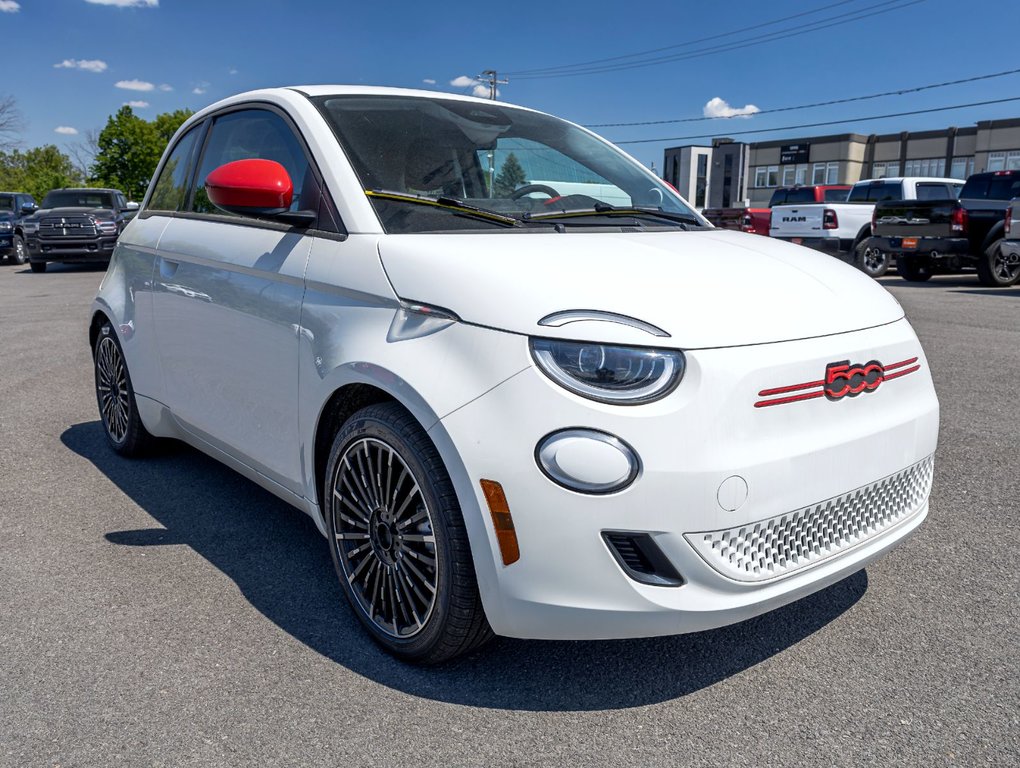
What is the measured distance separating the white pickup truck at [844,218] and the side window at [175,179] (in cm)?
1534

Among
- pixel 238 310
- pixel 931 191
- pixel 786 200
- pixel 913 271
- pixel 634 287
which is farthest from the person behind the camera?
pixel 786 200

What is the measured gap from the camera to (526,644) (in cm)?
286

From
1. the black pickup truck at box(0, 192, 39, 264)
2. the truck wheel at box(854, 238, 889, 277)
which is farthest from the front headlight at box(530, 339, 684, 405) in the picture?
the black pickup truck at box(0, 192, 39, 264)

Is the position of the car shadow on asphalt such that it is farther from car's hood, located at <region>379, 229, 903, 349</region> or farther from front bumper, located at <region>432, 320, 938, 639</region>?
car's hood, located at <region>379, 229, 903, 349</region>

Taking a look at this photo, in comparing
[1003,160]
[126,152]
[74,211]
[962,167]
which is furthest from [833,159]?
[74,211]

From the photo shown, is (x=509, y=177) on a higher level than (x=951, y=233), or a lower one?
higher

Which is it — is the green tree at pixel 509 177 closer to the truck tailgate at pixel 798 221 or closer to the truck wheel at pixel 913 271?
the truck wheel at pixel 913 271

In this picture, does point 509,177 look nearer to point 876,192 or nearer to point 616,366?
point 616,366

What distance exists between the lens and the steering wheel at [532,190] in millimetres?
3400

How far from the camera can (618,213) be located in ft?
11.3

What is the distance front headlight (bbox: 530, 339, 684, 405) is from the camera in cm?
226

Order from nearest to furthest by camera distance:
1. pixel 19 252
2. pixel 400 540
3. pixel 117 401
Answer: pixel 400 540 → pixel 117 401 → pixel 19 252

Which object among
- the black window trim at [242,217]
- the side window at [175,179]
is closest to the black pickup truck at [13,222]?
the side window at [175,179]

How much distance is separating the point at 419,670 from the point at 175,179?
9.32ft
